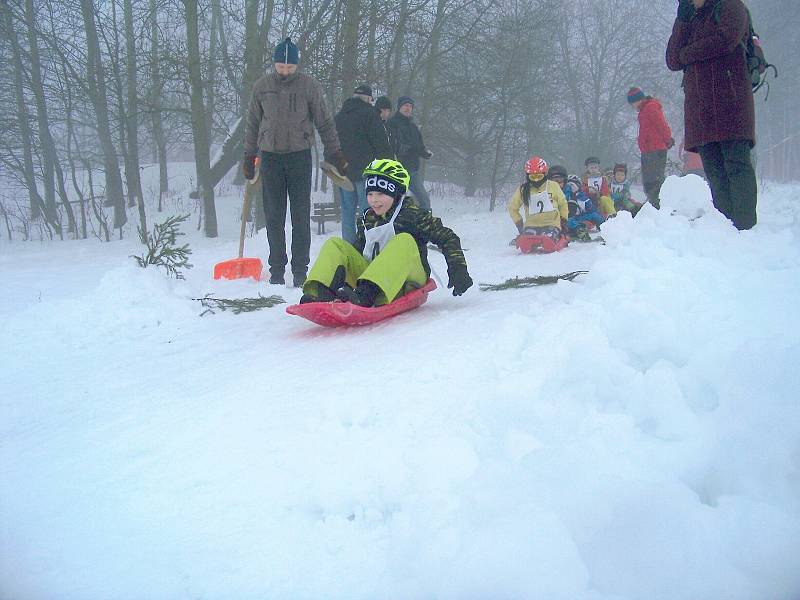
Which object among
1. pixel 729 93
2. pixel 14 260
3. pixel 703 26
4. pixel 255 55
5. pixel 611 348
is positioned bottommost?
pixel 14 260

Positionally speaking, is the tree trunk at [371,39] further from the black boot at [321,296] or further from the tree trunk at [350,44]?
the black boot at [321,296]

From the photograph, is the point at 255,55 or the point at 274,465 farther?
the point at 255,55

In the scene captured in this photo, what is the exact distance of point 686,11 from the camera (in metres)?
3.64

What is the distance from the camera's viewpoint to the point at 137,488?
5.36 ft

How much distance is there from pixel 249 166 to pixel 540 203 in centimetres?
335

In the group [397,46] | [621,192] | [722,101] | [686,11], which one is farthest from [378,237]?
[397,46]

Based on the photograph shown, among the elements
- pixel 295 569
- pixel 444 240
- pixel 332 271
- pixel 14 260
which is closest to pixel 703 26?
pixel 444 240

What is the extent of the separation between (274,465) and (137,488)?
37 centimetres

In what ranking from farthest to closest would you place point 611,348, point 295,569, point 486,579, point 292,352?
1. point 292,352
2. point 611,348
3. point 295,569
4. point 486,579

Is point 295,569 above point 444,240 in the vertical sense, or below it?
below

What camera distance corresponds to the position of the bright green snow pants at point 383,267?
3.26m

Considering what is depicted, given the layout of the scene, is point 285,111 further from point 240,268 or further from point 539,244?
point 539,244

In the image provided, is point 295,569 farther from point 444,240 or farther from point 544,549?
point 444,240

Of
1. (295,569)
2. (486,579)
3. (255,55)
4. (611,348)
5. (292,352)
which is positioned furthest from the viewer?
(255,55)
